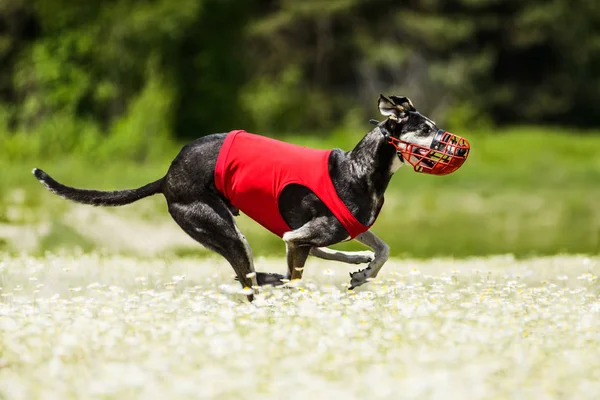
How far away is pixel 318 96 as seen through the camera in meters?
46.2

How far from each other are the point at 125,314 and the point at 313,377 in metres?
2.33

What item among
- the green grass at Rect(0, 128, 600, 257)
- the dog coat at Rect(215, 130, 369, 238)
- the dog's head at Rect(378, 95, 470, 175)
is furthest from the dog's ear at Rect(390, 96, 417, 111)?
the green grass at Rect(0, 128, 600, 257)

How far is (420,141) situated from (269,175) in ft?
4.30

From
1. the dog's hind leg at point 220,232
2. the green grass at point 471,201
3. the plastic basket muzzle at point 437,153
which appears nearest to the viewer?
the plastic basket muzzle at point 437,153

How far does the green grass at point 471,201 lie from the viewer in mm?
17172

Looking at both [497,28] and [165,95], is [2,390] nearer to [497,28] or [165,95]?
[165,95]

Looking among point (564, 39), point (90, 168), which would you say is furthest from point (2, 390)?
point (564, 39)

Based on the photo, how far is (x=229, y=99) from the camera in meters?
36.2

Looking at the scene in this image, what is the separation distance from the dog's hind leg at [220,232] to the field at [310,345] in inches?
12.9

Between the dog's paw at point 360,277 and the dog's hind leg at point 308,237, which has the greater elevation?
the dog's hind leg at point 308,237

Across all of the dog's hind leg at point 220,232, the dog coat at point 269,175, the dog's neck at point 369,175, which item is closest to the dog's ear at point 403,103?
the dog's neck at point 369,175

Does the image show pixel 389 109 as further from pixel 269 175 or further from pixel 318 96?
pixel 318 96

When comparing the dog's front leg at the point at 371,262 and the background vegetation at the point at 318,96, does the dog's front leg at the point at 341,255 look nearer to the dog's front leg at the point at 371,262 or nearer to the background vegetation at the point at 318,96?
the dog's front leg at the point at 371,262

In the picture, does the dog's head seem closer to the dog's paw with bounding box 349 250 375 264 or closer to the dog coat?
the dog coat
